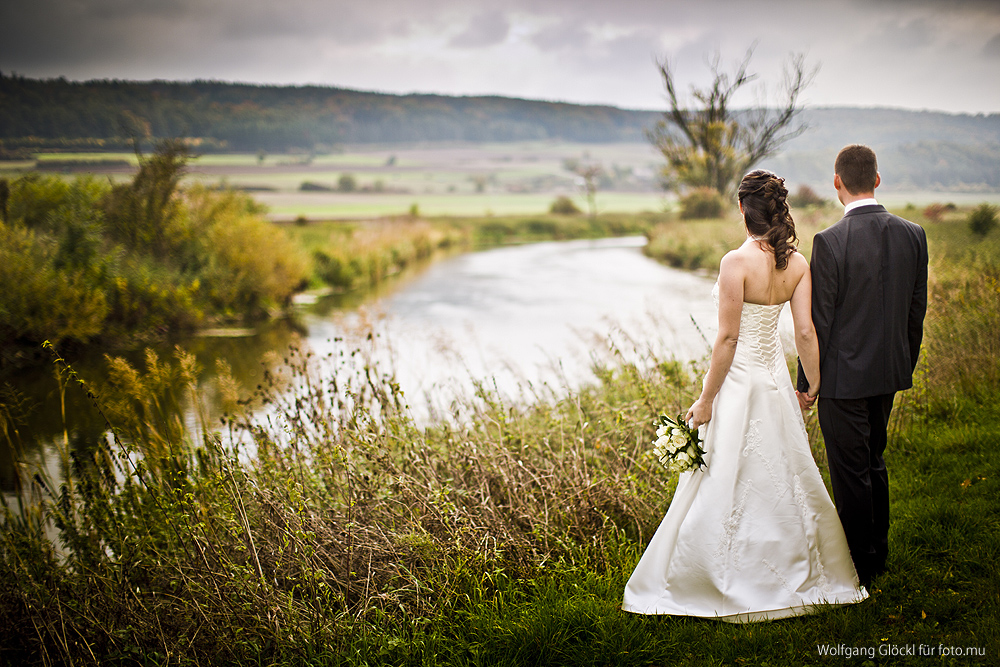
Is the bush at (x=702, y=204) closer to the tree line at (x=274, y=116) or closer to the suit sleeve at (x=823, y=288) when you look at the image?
the tree line at (x=274, y=116)

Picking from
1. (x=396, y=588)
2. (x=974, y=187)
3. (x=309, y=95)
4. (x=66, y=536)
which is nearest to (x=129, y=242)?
(x=66, y=536)

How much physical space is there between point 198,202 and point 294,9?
18.9 meters

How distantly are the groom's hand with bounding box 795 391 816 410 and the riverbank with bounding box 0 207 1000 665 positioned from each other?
0.79 metres

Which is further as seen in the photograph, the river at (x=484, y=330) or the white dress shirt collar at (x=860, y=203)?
the river at (x=484, y=330)

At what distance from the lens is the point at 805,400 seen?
2.50 metres

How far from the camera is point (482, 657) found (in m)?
2.19

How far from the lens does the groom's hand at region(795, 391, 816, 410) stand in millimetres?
2479

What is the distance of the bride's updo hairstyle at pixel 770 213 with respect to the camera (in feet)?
7.36

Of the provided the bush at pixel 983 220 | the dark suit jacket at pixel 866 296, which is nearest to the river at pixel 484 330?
the dark suit jacket at pixel 866 296

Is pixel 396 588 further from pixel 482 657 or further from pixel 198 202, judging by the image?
pixel 198 202

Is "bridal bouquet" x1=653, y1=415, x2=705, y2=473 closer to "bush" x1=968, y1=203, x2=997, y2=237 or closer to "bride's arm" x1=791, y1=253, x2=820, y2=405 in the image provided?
"bride's arm" x1=791, y1=253, x2=820, y2=405

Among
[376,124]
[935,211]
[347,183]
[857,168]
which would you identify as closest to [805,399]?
[857,168]

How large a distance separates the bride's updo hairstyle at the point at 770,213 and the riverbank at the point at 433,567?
145 centimetres

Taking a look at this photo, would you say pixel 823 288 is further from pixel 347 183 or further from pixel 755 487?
pixel 347 183
